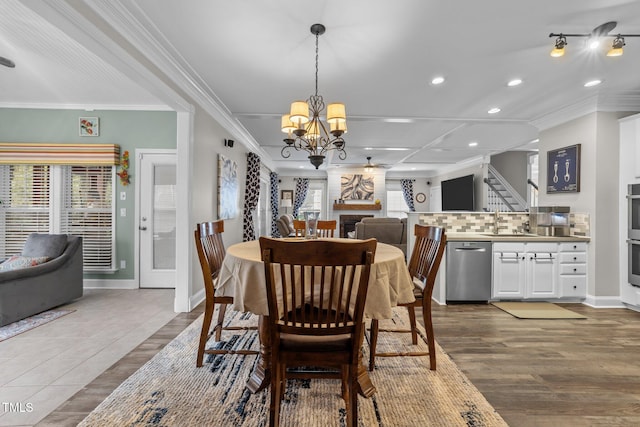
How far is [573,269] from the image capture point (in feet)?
12.4

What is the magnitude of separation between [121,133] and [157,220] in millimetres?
1338

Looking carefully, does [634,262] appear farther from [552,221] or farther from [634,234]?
[552,221]

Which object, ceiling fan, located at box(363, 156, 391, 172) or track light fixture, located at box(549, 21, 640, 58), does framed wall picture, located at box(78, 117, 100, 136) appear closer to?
track light fixture, located at box(549, 21, 640, 58)

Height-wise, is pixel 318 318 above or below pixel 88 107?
below

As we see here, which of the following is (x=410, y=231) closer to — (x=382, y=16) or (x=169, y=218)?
(x=382, y=16)

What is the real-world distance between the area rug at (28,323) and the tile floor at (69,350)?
76 millimetres

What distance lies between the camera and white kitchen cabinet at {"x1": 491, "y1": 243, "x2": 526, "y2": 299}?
3.74 m

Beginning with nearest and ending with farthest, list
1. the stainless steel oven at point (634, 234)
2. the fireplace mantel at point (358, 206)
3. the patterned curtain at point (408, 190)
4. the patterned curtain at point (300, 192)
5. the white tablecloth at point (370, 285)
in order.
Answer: the white tablecloth at point (370, 285), the stainless steel oven at point (634, 234), the fireplace mantel at point (358, 206), the patterned curtain at point (300, 192), the patterned curtain at point (408, 190)

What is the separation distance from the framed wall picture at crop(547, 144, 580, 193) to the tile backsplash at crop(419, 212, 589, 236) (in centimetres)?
42

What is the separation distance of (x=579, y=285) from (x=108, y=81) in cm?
624

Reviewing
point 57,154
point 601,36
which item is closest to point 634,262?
point 601,36

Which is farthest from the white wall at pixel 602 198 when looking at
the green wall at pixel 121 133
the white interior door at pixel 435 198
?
the white interior door at pixel 435 198

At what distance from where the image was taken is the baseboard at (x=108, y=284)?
4.25 m

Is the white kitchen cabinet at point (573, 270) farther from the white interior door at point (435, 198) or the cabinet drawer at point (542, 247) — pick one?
the white interior door at point (435, 198)
